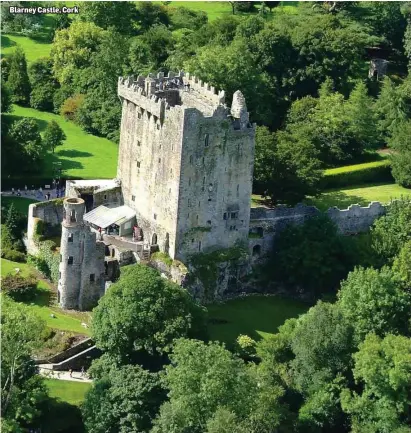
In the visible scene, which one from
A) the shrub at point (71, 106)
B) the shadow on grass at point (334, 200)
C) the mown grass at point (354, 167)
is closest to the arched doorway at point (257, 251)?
the shadow on grass at point (334, 200)

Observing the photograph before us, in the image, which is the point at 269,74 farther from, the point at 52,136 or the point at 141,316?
the point at 141,316

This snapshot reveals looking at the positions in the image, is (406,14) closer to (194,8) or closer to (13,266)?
(194,8)

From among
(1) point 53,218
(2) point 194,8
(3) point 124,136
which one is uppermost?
(2) point 194,8

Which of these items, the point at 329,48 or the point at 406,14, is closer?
the point at 329,48

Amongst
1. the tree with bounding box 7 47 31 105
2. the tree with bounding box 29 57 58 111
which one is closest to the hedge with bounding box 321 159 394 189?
the tree with bounding box 29 57 58 111

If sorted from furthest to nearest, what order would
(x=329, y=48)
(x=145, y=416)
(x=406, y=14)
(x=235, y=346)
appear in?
(x=406, y=14) → (x=329, y=48) → (x=235, y=346) → (x=145, y=416)

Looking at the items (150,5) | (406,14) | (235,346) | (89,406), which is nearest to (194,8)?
(150,5)

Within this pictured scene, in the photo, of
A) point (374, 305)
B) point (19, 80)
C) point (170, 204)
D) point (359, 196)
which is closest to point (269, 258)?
point (170, 204)
